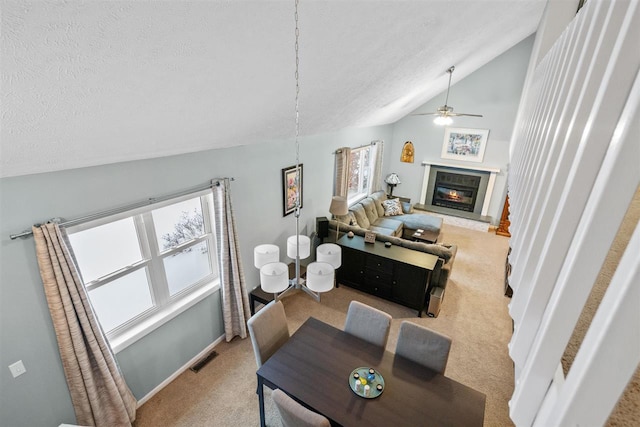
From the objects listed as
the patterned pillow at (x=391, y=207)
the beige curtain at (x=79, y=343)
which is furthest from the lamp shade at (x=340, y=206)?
the beige curtain at (x=79, y=343)

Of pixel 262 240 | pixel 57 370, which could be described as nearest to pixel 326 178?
pixel 262 240

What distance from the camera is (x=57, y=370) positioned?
2.44 metres

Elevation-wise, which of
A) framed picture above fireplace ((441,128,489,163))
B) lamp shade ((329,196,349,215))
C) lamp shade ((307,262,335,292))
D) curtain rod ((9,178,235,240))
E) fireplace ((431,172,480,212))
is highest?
framed picture above fireplace ((441,128,489,163))

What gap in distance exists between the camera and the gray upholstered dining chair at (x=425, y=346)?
258 centimetres

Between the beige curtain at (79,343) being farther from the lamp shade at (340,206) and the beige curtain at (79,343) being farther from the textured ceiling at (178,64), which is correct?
the lamp shade at (340,206)

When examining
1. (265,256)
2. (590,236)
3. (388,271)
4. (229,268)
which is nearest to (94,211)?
(265,256)

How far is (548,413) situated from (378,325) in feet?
8.06

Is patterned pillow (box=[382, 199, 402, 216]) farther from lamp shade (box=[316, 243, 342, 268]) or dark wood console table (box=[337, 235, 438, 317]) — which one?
→ lamp shade (box=[316, 243, 342, 268])

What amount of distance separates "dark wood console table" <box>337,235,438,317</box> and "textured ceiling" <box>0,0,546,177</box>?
8.26 ft

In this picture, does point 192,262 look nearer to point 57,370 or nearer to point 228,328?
point 228,328

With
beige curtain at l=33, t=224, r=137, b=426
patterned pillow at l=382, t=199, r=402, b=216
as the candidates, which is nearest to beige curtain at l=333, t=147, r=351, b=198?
patterned pillow at l=382, t=199, r=402, b=216

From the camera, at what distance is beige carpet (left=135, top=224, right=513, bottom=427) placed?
3.05 meters

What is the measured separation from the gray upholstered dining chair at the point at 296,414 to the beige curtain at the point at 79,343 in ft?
5.23

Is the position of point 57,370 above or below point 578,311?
below
